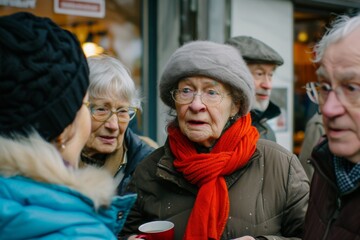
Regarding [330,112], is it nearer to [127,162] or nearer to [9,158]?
[9,158]

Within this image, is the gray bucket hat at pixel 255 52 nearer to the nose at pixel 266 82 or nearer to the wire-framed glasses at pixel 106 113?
the nose at pixel 266 82

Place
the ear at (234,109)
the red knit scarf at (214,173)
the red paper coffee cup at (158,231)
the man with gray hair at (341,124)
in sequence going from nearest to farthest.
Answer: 1. the man with gray hair at (341,124)
2. the red paper coffee cup at (158,231)
3. the red knit scarf at (214,173)
4. the ear at (234,109)

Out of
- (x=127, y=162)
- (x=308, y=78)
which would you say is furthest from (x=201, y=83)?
(x=308, y=78)

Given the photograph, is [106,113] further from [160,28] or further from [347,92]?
[160,28]

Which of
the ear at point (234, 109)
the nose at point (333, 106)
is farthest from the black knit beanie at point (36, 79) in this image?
the ear at point (234, 109)

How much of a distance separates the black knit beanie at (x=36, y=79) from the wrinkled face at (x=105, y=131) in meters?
1.31

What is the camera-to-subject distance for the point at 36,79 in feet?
5.12

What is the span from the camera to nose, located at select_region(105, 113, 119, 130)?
9.74ft

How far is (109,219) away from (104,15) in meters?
4.33

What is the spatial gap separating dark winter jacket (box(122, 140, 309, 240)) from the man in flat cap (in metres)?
1.32

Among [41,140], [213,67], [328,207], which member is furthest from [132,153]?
[41,140]

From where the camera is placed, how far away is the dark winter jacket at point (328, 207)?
186cm

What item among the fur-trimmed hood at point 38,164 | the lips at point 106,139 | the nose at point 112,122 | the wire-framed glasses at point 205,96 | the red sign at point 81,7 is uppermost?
the red sign at point 81,7

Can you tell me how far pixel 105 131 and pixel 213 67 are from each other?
2.66 ft
